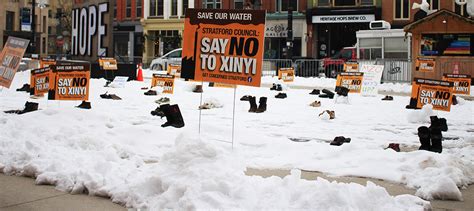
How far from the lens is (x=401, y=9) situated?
129 ft

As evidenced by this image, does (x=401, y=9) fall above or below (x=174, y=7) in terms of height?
below

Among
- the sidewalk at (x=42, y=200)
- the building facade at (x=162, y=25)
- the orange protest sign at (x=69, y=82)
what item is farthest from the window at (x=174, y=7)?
the sidewalk at (x=42, y=200)

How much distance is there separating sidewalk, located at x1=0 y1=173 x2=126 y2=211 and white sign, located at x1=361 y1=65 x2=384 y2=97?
43.4 ft

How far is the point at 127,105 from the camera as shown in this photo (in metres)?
13.8

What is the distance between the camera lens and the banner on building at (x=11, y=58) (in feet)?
44.3

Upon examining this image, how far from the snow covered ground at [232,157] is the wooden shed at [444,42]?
36.4 feet

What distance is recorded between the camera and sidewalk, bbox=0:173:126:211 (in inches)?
201

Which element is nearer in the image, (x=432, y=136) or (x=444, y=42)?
(x=432, y=136)

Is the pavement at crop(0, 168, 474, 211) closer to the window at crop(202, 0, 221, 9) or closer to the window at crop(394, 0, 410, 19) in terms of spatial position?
the window at crop(394, 0, 410, 19)

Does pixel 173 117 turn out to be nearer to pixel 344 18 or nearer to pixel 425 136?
pixel 425 136

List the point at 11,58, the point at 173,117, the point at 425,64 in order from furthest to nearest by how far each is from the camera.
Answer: the point at 425,64 < the point at 11,58 < the point at 173,117

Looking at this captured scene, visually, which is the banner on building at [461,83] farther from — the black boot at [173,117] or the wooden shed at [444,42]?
the black boot at [173,117]

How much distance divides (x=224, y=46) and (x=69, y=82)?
4919 mm

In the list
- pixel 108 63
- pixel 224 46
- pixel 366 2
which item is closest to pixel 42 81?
pixel 224 46
